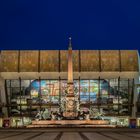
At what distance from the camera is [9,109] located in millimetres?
99125

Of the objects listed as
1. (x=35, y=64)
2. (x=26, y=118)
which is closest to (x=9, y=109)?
(x=26, y=118)

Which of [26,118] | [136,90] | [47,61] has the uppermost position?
[47,61]

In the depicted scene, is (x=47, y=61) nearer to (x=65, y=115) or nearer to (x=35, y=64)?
(x=35, y=64)

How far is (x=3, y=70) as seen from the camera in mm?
98688

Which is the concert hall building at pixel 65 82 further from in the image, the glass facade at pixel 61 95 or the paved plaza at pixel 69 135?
the paved plaza at pixel 69 135

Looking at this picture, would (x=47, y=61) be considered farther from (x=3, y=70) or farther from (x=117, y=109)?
(x=117, y=109)

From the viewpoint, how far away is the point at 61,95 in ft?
324

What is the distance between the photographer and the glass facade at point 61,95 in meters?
98.1

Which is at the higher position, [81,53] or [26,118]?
[81,53]

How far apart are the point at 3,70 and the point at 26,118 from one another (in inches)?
469

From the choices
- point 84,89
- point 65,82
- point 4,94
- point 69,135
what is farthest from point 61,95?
point 69,135

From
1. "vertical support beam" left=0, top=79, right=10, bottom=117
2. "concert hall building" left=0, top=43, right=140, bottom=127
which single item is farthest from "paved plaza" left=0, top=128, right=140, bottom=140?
"concert hall building" left=0, top=43, right=140, bottom=127

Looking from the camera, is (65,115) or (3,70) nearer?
(65,115)

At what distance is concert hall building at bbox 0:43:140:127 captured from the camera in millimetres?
97812
